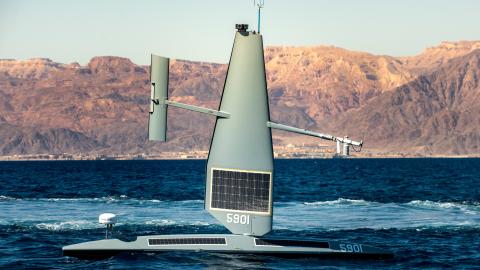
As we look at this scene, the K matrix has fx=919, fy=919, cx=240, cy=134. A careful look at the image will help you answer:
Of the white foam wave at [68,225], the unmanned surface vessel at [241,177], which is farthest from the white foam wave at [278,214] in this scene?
the unmanned surface vessel at [241,177]

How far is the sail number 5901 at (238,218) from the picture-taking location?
51969 mm

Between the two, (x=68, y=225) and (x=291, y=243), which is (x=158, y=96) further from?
(x=68, y=225)

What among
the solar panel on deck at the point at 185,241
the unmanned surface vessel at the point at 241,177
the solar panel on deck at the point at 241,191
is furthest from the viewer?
the solar panel on deck at the point at 185,241

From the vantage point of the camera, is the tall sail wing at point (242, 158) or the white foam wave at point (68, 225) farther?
the white foam wave at point (68, 225)

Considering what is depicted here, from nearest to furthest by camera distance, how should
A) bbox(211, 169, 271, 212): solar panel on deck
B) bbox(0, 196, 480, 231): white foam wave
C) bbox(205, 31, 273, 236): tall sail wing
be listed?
bbox(205, 31, 273, 236): tall sail wing → bbox(211, 169, 271, 212): solar panel on deck → bbox(0, 196, 480, 231): white foam wave

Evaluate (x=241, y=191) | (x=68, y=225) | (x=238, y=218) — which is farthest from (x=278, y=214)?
(x=241, y=191)

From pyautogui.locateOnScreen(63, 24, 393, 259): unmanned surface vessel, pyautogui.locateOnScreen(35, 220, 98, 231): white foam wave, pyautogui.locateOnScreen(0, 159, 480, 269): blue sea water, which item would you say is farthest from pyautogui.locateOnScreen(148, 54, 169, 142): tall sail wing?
pyautogui.locateOnScreen(35, 220, 98, 231): white foam wave

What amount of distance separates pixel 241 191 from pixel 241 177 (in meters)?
0.79

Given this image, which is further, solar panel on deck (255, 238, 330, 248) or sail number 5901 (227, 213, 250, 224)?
solar panel on deck (255, 238, 330, 248)

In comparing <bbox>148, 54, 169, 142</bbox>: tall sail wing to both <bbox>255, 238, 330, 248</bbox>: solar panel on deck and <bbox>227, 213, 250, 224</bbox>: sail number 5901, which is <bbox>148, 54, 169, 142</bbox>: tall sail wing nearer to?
<bbox>227, 213, 250, 224</bbox>: sail number 5901

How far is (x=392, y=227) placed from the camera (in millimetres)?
75312

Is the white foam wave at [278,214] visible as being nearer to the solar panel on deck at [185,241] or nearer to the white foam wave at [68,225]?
the white foam wave at [68,225]

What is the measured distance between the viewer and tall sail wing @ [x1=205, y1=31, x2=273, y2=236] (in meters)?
51.4

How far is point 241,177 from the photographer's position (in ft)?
170
